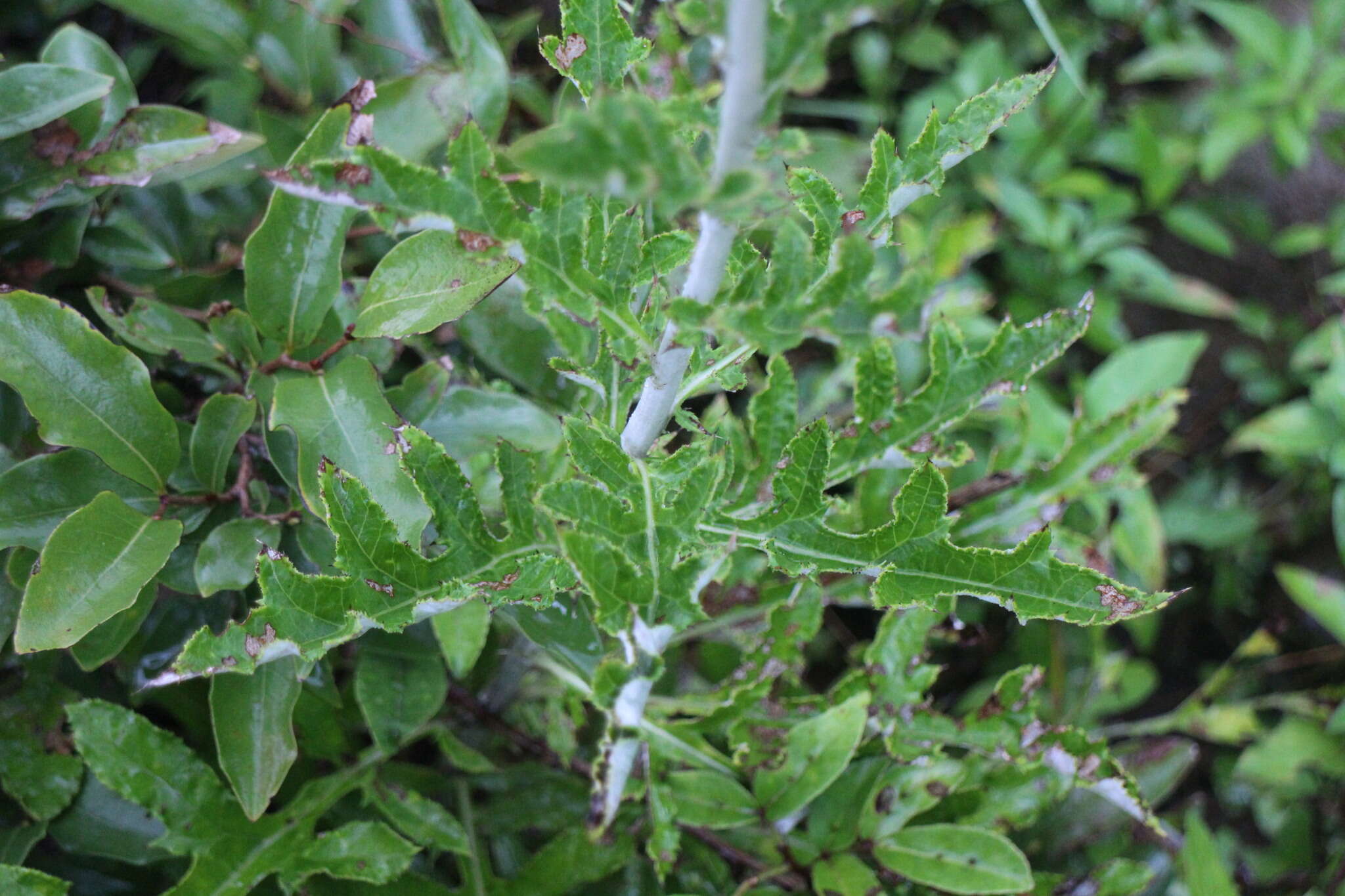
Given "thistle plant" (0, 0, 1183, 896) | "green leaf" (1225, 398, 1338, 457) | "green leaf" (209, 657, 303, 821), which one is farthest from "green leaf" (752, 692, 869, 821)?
"green leaf" (1225, 398, 1338, 457)

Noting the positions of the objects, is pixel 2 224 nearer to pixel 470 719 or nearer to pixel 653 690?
pixel 470 719

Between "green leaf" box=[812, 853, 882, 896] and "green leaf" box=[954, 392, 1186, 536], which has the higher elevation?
"green leaf" box=[954, 392, 1186, 536]

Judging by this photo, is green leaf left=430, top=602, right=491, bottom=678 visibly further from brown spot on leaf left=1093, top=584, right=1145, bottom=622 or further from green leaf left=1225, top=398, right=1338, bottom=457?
green leaf left=1225, top=398, right=1338, bottom=457

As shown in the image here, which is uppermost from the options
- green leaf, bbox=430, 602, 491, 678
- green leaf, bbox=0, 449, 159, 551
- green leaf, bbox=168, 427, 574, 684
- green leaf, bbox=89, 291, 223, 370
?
green leaf, bbox=89, 291, 223, 370

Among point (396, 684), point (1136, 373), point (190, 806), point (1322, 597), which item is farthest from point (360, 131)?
point (1322, 597)

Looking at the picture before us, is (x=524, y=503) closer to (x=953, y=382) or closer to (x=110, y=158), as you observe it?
(x=953, y=382)

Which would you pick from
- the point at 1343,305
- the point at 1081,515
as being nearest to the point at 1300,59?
the point at 1343,305
